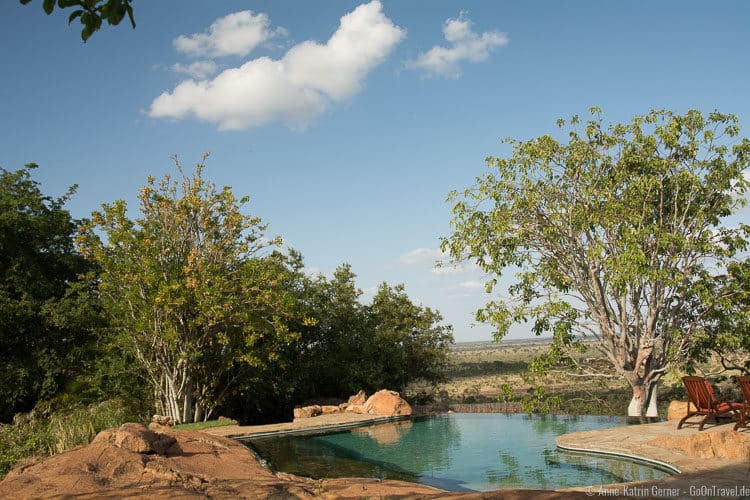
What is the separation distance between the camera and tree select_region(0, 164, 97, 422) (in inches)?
648

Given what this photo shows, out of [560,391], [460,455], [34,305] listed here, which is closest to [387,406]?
[460,455]

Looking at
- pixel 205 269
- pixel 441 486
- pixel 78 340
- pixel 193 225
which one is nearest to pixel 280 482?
pixel 441 486

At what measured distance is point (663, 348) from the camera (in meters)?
13.6

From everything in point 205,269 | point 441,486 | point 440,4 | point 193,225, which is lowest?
point 441,486

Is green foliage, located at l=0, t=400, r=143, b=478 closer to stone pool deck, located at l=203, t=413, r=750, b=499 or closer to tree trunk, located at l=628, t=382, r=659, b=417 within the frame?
stone pool deck, located at l=203, t=413, r=750, b=499

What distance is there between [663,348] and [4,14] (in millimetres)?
19121

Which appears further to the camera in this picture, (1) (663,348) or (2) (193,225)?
(2) (193,225)

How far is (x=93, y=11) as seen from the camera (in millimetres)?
3209

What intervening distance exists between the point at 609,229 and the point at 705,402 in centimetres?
505

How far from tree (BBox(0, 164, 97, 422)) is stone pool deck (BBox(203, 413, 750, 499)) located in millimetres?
7679

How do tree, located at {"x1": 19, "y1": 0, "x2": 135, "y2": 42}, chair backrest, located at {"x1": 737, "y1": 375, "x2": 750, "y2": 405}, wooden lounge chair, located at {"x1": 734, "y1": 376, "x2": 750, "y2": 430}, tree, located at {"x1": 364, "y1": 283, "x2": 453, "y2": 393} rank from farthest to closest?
tree, located at {"x1": 364, "y1": 283, "x2": 453, "y2": 393} < wooden lounge chair, located at {"x1": 734, "y1": 376, "x2": 750, "y2": 430} < chair backrest, located at {"x1": 737, "y1": 375, "x2": 750, "y2": 405} < tree, located at {"x1": 19, "y1": 0, "x2": 135, "y2": 42}

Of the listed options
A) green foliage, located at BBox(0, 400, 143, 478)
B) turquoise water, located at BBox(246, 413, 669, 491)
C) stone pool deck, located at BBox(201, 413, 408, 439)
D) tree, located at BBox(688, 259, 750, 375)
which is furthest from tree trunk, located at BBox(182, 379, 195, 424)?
tree, located at BBox(688, 259, 750, 375)

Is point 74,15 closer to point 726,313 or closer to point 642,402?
point 642,402

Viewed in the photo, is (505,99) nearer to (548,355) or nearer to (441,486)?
(548,355)
